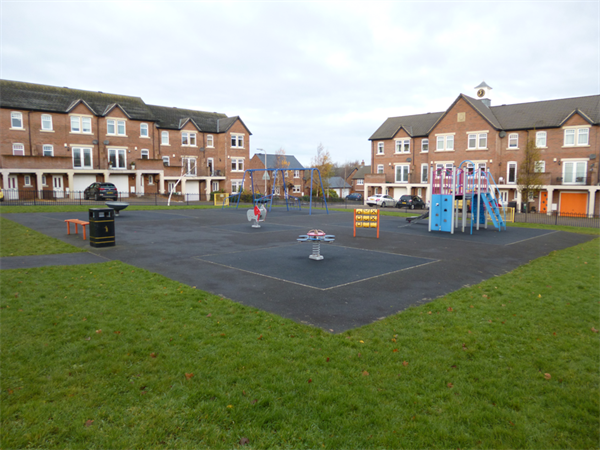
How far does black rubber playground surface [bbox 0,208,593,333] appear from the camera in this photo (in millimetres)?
8398

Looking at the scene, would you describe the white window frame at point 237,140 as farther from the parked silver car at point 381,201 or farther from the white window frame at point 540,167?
the white window frame at point 540,167

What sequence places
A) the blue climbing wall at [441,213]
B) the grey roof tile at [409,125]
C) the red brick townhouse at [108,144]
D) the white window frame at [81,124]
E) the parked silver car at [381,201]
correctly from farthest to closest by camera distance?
the grey roof tile at [409,125]
the parked silver car at [381,201]
the white window frame at [81,124]
the red brick townhouse at [108,144]
the blue climbing wall at [441,213]

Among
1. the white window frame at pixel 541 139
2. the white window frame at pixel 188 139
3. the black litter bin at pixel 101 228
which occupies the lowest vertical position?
the black litter bin at pixel 101 228

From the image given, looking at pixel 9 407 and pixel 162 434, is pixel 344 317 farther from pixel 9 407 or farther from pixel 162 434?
pixel 9 407

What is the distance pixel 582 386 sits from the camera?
4891mm

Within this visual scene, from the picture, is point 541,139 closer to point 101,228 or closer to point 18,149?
point 101,228

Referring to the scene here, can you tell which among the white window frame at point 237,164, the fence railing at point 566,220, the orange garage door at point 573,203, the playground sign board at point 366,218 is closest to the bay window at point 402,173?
the orange garage door at point 573,203

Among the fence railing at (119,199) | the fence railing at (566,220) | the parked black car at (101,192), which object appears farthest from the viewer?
the parked black car at (101,192)

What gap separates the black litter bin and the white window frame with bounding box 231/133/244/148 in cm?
4805

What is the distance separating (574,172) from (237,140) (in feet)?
141

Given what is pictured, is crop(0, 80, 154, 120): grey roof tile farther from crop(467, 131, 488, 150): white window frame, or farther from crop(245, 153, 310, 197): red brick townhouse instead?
crop(467, 131, 488, 150): white window frame

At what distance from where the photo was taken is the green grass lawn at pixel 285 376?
12.9 feet

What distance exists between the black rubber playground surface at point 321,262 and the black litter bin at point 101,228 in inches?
21.9

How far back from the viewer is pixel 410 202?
47.8 meters
